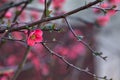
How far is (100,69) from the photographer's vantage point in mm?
6500

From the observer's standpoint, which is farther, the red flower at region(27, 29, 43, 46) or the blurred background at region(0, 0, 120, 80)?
the blurred background at region(0, 0, 120, 80)

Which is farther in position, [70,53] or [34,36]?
[70,53]

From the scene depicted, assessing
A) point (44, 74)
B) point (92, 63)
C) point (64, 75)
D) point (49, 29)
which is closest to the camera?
point (49, 29)

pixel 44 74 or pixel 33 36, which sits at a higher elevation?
pixel 33 36

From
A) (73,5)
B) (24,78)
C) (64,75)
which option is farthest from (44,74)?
(73,5)

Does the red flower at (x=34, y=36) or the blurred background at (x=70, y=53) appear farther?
the blurred background at (x=70, y=53)

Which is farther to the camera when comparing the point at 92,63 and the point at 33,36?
the point at 92,63

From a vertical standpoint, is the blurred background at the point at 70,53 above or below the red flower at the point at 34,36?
below

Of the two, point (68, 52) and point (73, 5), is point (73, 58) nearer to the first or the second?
point (68, 52)

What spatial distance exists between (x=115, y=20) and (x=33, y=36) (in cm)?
533

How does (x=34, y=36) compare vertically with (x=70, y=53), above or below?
above

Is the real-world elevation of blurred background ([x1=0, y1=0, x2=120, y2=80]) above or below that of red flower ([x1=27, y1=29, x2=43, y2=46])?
below

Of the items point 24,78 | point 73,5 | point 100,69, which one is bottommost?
point 100,69

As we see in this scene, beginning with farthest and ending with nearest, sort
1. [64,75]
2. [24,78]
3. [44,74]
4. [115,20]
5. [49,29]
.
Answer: [115,20] → [24,78] → [64,75] → [44,74] → [49,29]
